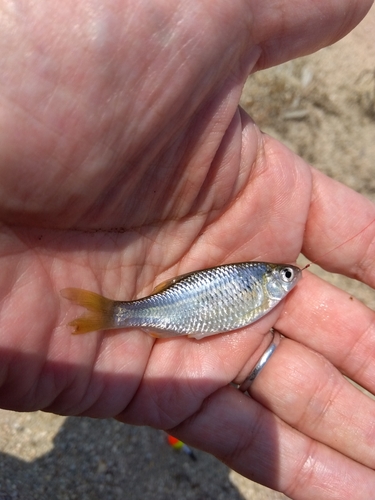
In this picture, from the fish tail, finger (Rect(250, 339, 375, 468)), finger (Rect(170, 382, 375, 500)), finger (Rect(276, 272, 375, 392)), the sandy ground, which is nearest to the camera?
the fish tail

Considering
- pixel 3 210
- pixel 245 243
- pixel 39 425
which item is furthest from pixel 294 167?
pixel 39 425

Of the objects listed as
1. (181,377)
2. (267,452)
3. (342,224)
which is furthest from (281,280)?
(267,452)

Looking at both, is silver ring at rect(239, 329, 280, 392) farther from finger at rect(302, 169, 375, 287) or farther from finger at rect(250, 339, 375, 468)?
finger at rect(302, 169, 375, 287)

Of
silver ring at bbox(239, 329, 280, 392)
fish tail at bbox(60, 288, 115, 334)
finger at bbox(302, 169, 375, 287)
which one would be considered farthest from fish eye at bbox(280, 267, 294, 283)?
fish tail at bbox(60, 288, 115, 334)

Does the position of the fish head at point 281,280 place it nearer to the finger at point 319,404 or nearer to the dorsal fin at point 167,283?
the finger at point 319,404

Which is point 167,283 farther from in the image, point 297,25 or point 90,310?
point 297,25

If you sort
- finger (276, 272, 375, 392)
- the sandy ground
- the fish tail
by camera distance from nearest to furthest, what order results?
the fish tail
finger (276, 272, 375, 392)
the sandy ground
